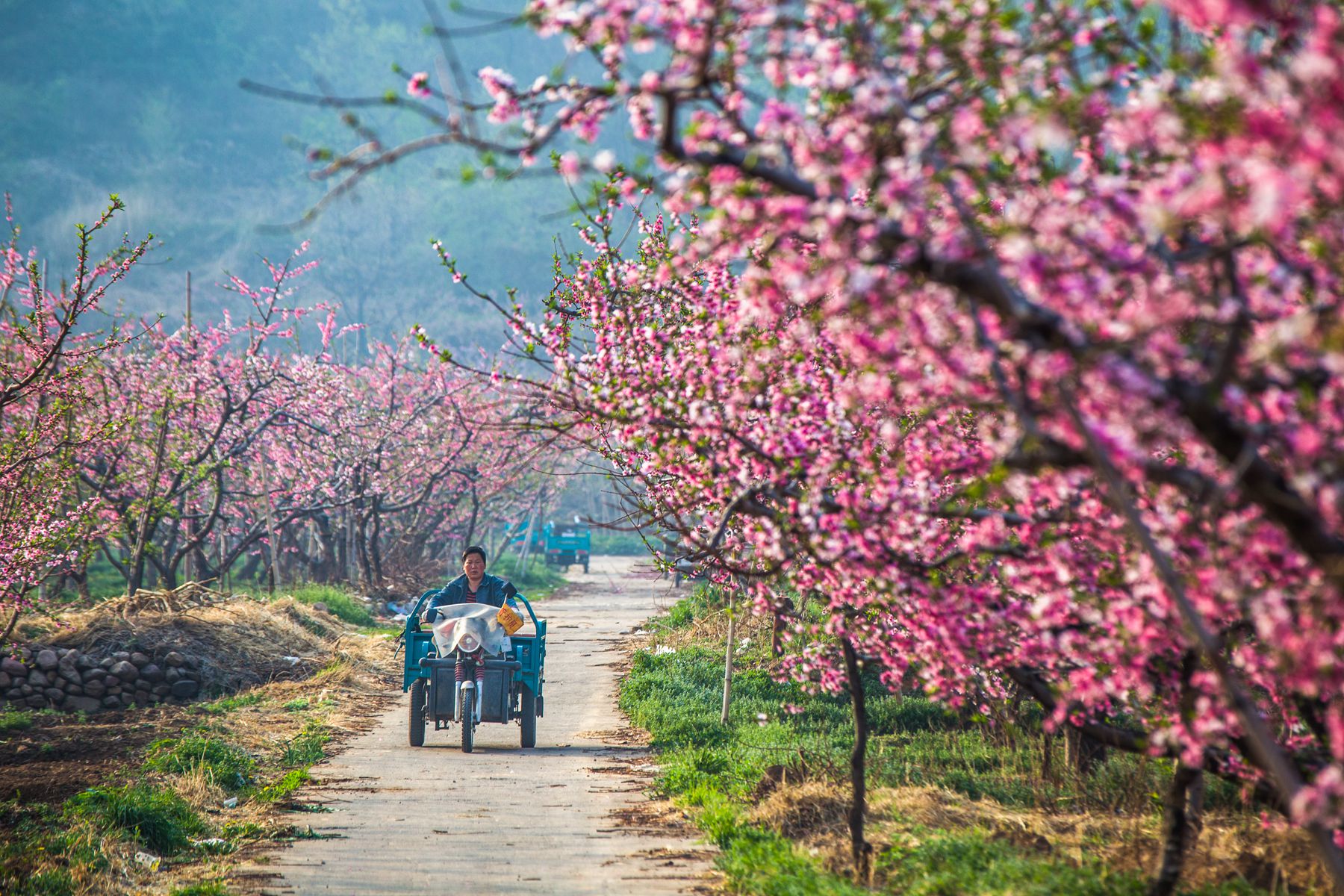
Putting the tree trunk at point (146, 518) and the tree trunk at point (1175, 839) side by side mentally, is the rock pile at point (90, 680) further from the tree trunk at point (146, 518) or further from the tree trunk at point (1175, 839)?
the tree trunk at point (1175, 839)

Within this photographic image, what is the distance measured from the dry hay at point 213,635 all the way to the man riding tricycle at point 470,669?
3.90m

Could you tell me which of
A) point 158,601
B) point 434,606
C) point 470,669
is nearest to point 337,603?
point 158,601

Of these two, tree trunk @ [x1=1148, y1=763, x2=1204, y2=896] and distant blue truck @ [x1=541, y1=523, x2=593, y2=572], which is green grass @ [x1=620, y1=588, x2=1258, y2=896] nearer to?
tree trunk @ [x1=1148, y1=763, x2=1204, y2=896]

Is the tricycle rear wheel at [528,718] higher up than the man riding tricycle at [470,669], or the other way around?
the man riding tricycle at [470,669]

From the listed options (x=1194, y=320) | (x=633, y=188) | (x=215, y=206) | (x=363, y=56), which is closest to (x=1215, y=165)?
(x=1194, y=320)

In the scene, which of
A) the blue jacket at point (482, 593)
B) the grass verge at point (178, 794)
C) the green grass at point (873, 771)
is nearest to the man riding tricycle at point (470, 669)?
the blue jacket at point (482, 593)

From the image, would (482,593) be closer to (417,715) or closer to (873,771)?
(417,715)

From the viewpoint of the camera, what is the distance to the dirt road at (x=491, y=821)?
266 inches

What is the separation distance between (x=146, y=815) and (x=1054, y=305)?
693cm

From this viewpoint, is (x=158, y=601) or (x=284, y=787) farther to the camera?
(x=158, y=601)

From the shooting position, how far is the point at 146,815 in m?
7.70

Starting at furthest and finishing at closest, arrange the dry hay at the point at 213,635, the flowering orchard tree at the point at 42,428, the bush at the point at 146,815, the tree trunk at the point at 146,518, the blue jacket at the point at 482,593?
the tree trunk at the point at 146,518, the dry hay at the point at 213,635, the blue jacket at the point at 482,593, the flowering orchard tree at the point at 42,428, the bush at the point at 146,815

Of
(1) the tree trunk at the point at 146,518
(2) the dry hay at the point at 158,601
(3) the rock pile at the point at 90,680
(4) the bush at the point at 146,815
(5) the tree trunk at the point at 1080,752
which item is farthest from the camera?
(1) the tree trunk at the point at 146,518

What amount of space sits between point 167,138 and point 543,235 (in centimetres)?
3756
